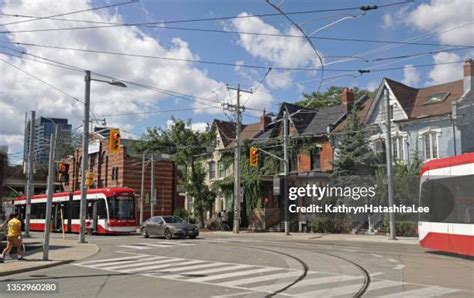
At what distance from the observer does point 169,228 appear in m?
31.8

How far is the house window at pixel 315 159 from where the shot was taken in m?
46.5

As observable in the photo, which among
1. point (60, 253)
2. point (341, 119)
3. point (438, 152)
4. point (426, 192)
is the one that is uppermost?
point (341, 119)

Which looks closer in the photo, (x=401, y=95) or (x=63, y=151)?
(x=401, y=95)

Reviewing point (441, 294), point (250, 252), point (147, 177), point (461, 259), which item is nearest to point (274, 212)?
point (147, 177)

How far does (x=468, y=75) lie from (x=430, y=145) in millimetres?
6055

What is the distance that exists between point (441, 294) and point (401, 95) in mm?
34087

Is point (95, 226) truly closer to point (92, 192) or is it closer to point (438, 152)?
point (92, 192)

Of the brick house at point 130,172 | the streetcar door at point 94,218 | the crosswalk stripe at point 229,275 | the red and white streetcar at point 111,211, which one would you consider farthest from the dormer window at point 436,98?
the crosswalk stripe at point 229,275

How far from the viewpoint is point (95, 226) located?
125ft

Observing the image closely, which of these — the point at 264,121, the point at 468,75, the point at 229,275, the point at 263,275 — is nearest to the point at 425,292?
the point at 263,275

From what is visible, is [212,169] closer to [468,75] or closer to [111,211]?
[111,211]

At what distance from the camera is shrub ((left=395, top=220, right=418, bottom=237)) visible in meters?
33.8

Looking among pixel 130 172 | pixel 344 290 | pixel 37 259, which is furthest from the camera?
pixel 130 172

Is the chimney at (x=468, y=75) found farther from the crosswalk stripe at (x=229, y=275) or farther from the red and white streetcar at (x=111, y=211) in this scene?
the crosswalk stripe at (x=229, y=275)
